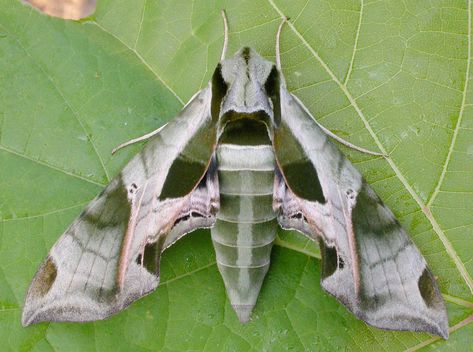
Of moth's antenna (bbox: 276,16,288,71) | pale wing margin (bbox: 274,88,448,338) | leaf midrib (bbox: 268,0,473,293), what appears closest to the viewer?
pale wing margin (bbox: 274,88,448,338)

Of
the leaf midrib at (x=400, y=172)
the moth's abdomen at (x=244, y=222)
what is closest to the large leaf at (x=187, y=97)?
the leaf midrib at (x=400, y=172)

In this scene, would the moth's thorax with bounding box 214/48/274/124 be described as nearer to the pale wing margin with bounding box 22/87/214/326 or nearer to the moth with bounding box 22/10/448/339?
the moth with bounding box 22/10/448/339

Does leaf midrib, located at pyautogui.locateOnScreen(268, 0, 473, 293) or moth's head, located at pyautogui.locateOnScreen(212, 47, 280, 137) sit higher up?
moth's head, located at pyautogui.locateOnScreen(212, 47, 280, 137)

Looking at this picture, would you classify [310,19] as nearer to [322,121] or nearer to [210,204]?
[322,121]

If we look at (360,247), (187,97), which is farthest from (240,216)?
(187,97)

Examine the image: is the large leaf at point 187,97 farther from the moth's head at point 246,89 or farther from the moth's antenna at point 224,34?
the moth's head at point 246,89

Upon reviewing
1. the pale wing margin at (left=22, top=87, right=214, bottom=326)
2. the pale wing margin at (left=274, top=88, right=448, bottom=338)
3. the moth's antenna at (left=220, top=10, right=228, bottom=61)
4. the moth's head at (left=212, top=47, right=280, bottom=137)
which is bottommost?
the pale wing margin at (left=274, top=88, right=448, bottom=338)

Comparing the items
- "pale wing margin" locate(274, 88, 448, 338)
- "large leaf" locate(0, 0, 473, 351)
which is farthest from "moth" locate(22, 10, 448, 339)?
"large leaf" locate(0, 0, 473, 351)
